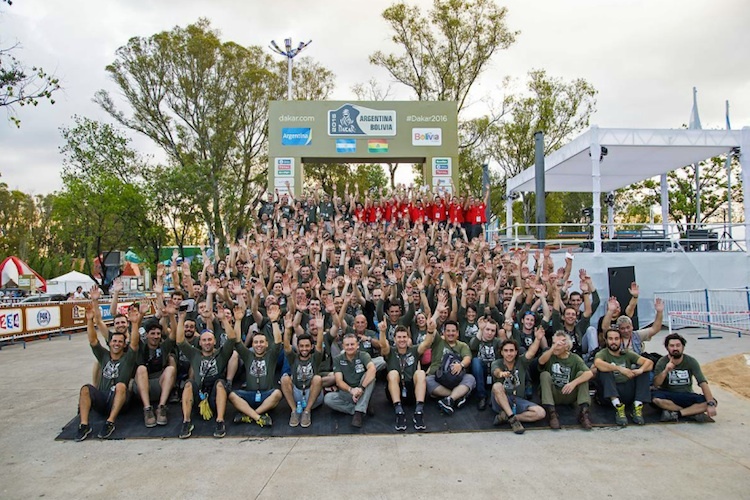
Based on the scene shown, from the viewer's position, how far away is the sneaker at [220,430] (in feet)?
18.6

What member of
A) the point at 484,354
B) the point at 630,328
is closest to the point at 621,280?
the point at 630,328

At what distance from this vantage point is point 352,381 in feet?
20.3

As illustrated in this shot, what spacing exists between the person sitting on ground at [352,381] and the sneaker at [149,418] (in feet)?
6.60

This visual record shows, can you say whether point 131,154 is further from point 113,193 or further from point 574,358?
point 574,358

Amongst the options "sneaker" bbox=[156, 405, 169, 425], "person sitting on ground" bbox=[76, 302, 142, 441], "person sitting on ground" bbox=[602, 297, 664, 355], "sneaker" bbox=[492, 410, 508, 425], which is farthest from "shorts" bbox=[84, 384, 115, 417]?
"person sitting on ground" bbox=[602, 297, 664, 355]

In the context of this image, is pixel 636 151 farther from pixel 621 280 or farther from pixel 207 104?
pixel 207 104

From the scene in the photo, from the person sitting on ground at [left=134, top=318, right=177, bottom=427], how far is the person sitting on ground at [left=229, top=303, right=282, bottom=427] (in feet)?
2.77

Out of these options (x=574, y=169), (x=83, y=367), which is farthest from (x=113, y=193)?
(x=574, y=169)

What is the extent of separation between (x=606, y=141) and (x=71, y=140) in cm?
2439

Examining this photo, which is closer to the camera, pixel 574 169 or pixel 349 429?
pixel 349 429

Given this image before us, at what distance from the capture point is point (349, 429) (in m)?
5.82

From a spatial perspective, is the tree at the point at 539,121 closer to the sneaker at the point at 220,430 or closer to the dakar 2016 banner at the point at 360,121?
the dakar 2016 banner at the point at 360,121

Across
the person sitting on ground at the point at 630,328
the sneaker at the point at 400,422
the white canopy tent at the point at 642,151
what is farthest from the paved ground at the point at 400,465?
the white canopy tent at the point at 642,151

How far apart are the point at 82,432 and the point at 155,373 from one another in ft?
3.56
